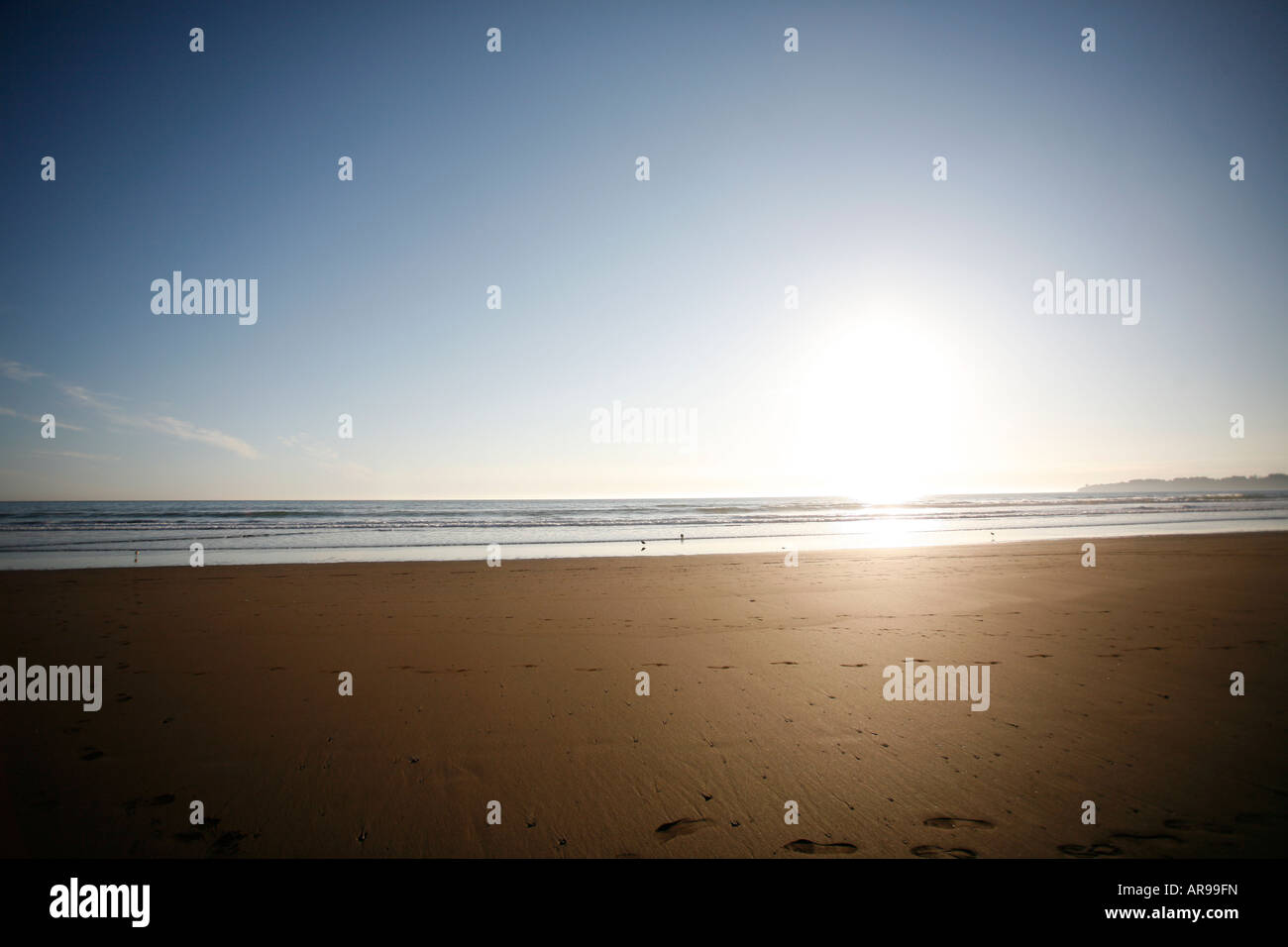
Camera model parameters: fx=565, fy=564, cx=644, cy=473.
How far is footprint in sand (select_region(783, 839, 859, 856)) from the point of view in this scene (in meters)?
3.72

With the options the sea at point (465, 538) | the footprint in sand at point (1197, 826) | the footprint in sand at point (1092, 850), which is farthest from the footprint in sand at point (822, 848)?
the sea at point (465, 538)

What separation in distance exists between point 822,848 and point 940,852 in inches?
29.0

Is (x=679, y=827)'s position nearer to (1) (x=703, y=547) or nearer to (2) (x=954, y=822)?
(2) (x=954, y=822)

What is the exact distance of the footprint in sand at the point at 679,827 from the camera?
12.8ft

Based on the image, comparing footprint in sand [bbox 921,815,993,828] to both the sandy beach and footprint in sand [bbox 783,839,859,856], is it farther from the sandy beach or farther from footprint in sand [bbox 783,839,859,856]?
footprint in sand [bbox 783,839,859,856]

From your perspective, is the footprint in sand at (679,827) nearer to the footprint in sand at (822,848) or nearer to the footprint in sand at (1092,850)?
the footprint in sand at (822,848)

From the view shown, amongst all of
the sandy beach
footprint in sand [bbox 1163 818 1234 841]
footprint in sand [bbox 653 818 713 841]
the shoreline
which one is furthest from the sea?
footprint in sand [bbox 1163 818 1234 841]

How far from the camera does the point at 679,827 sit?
3979 millimetres

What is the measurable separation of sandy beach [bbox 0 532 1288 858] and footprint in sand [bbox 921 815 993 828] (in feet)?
0.09
